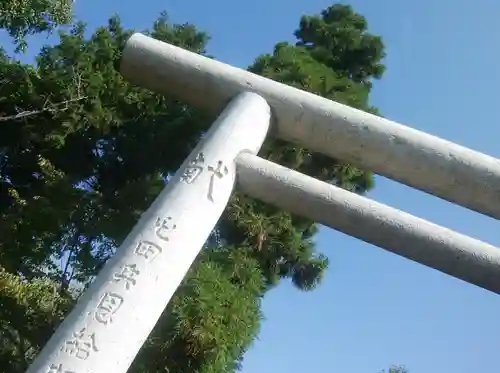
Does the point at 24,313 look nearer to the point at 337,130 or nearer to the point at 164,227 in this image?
the point at 164,227

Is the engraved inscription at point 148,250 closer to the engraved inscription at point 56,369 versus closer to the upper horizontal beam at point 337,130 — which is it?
the engraved inscription at point 56,369

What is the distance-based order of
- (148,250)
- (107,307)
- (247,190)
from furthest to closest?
1. (247,190)
2. (148,250)
3. (107,307)

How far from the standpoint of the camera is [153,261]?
2002mm

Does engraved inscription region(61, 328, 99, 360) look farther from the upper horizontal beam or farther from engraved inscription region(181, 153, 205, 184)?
the upper horizontal beam

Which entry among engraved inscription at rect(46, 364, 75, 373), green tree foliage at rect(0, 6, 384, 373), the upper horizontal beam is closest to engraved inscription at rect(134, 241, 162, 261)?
engraved inscription at rect(46, 364, 75, 373)

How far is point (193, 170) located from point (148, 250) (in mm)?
370

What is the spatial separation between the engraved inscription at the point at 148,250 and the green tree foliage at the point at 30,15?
346 cm

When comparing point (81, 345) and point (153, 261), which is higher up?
point (153, 261)

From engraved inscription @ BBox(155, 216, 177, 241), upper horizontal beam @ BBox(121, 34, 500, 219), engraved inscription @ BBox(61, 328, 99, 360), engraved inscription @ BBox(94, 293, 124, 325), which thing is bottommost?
engraved inscription @ BBox(61, 328, 99, 360)

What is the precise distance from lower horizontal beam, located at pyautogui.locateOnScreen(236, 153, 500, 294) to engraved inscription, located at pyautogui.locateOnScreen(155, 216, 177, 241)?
13.7 inches

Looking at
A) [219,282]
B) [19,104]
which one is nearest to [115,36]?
[19,104]

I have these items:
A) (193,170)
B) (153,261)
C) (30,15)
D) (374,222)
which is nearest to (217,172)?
(193,170)

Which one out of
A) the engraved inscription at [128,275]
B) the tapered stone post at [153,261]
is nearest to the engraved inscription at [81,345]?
the tapered stone post at [153,261]

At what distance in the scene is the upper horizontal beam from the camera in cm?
228
